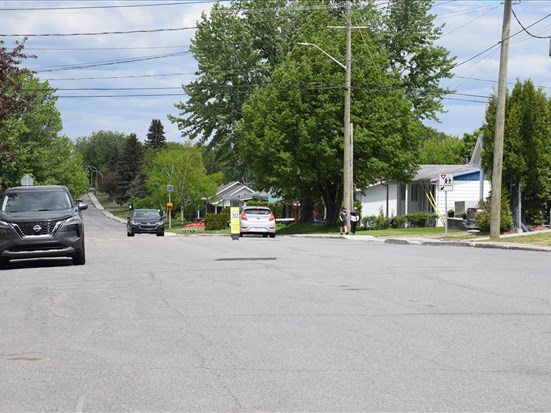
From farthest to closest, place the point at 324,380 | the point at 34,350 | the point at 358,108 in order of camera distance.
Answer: the point at 358,108 → the point at 34,350 → the point at 324,380

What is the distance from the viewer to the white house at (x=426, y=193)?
53.7 meters

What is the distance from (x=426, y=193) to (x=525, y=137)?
79.9ft

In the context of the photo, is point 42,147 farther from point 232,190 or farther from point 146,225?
point 146,225

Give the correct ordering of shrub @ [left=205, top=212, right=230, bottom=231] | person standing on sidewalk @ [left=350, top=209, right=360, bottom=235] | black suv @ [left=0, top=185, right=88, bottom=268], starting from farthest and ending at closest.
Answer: shrub @ [left=205, top=212, right=230, bottom=231], person standing on sidewalk @ [left=350, top=209, right=360, bottom=235], black suv @ [left=0, top=185, right=88, bottom=268]

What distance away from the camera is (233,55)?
2291 inches

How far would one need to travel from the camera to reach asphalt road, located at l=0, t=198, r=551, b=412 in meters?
6.93

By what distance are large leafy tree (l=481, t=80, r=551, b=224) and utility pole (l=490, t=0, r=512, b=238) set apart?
3.37 metres

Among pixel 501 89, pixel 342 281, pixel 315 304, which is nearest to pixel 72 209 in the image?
pixel 342 281

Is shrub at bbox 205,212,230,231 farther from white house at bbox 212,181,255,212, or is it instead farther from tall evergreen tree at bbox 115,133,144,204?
tall evergreen tree at bbox 115,133,144,204

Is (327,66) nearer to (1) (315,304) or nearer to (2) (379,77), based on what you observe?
(2) (379,77)

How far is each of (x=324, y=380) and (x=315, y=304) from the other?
4.97 meters

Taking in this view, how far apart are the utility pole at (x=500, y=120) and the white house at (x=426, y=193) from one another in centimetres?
1876

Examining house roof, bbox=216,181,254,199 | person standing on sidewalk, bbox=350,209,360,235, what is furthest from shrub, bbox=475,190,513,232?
house roof, bbox=216,181,254,199

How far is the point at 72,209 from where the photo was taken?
2019 centimetres
